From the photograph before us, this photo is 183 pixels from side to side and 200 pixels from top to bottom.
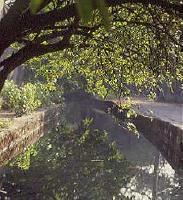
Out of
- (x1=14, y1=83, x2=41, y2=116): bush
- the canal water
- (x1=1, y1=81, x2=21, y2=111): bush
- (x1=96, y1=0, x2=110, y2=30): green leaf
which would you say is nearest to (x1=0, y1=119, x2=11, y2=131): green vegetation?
the canal water

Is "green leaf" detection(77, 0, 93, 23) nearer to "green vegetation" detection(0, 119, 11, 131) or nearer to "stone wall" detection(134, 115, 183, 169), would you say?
"green vegetation" detection(0, 119, 11, 131)

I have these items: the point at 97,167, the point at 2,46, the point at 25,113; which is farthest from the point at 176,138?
the point at 2,46

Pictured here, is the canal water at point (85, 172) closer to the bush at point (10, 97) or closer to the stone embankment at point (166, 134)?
the stone embankment at point (166, 134)

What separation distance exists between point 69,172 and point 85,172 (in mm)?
701

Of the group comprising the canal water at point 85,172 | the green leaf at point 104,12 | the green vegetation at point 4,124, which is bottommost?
the canal water at point 85,172

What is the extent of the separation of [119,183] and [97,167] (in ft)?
7.53

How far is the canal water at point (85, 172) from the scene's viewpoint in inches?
540

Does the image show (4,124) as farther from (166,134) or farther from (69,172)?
(166,134)

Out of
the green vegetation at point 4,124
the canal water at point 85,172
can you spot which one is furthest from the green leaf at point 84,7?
the green vegetation at point 4,124

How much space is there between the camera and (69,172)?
663 inches

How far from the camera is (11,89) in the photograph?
70.3 ft

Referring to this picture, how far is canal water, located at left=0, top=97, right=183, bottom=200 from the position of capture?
13.7 metres

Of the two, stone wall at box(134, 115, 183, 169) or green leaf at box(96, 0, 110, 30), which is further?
stone wall at box(134, 115, 183, 169)

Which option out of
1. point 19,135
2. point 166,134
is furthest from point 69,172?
point 166,134
